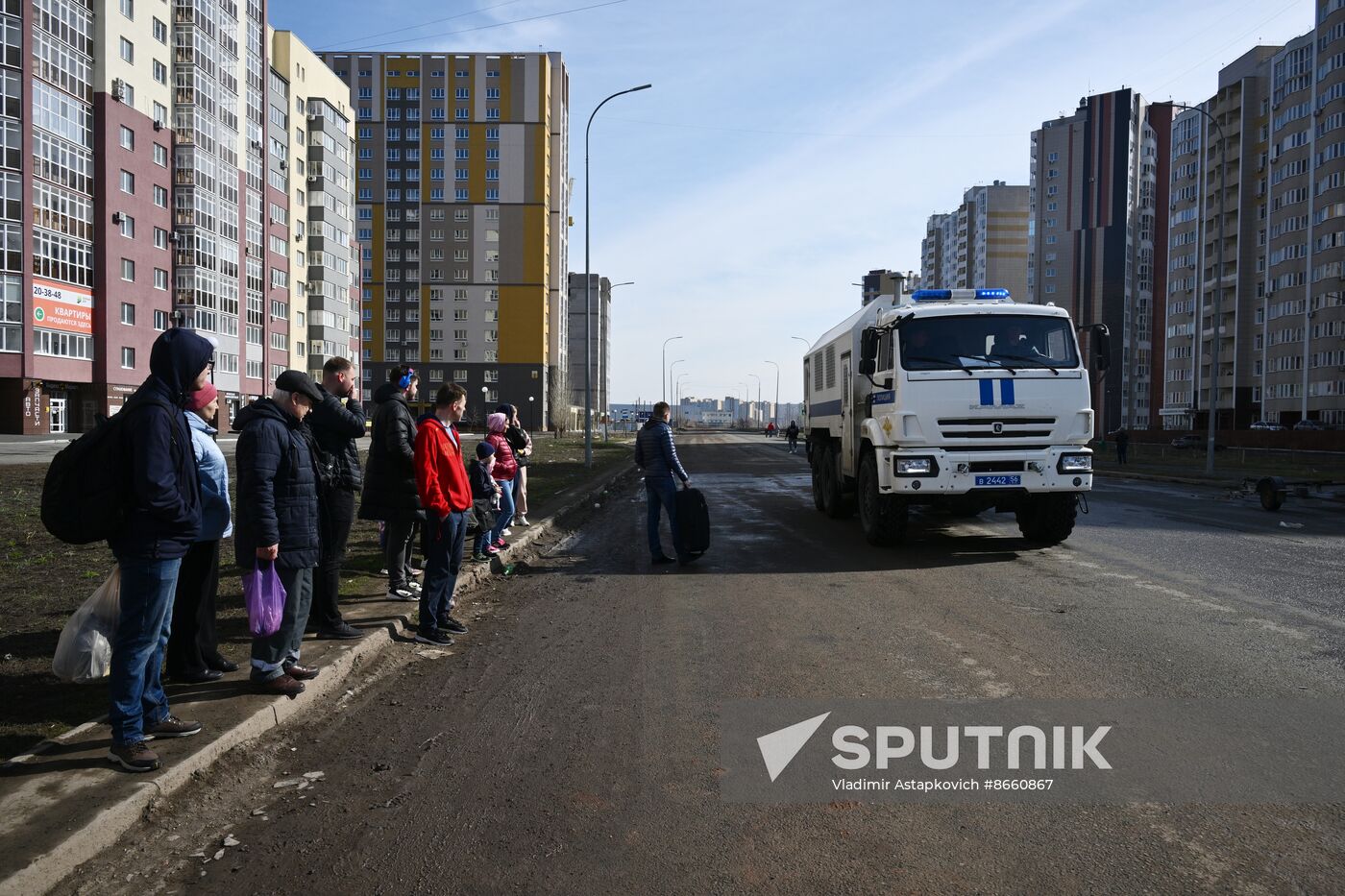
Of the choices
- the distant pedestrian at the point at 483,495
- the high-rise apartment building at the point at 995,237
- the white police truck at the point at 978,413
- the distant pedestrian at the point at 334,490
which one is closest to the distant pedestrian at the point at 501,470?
the distant pedestrian at the point at 483,495

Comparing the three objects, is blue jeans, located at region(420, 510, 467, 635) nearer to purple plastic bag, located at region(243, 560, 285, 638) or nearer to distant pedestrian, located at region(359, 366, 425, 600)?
distant pedestrian, located at region(359, 366, 425, 600)

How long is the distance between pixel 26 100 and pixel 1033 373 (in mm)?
49198

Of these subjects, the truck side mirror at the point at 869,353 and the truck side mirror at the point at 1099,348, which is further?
the truck side mirror at the point at 869,353

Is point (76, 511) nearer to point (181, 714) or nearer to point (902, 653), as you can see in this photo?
point (181, 714)

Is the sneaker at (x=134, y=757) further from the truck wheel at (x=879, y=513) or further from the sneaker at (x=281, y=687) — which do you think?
the truck wheel at (x=879, y=513)

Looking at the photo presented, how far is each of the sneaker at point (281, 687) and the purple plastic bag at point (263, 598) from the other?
0.93ft

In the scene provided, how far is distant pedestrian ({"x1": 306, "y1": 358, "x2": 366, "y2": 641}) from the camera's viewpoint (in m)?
6.14

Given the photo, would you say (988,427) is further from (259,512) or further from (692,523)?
(259,512)

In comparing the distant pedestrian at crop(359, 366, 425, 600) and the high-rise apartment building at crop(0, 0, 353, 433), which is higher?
the high-rise apartment building at crop(0, 0, 353, 433)

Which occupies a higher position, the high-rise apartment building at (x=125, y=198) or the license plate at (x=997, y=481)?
the high-rise apartment building at (x=125, y=198)

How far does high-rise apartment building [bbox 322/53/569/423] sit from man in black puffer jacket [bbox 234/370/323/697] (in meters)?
98.4

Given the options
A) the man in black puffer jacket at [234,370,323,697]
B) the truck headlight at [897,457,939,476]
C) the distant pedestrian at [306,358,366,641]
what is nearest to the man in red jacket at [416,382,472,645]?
the distant pedestrian at [306,358,366,641]

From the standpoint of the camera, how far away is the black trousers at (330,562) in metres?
6.12

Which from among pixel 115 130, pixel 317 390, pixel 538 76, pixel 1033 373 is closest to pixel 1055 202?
pixel 538 76
